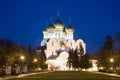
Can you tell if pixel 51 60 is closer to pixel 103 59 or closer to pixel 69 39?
pixel 69 39

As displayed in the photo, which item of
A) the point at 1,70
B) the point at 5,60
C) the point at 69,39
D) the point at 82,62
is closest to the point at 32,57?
the point at 82,62

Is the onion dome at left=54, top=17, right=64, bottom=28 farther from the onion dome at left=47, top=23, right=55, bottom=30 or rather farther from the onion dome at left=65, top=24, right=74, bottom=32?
the onion dome at left=65, top=24, right=74, bottom=32

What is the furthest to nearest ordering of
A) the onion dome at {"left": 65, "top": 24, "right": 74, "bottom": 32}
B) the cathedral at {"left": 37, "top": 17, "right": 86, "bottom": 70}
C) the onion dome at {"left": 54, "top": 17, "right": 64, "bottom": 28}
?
the onion dome at {"left": 65, "top": 24, "right": 74, "bottom": 32} → the onion dome at {"left": 54, "top": 17, "right": 64, "bottom": 28} → the cathedral at {"left": 37, "top": 17, "right": 86, "bottom": 70}

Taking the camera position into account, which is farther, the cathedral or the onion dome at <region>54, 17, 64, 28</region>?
the onion dome at <region>54, 17, 64, 28</region>

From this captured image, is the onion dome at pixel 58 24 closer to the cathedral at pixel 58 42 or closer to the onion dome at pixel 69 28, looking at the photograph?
the cathedral at pixel 58 42

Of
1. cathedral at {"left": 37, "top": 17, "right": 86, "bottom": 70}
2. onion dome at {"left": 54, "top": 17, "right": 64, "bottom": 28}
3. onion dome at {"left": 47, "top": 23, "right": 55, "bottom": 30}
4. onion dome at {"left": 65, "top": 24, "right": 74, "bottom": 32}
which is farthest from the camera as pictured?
onion dome at {"left": 65, "top": 24, "right": 74, "bottom": 32}

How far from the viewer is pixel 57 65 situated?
126 metres

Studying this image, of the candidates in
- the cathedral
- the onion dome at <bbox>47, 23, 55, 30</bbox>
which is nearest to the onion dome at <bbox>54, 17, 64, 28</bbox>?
the cathedral

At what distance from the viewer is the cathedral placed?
416 feet

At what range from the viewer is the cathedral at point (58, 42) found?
416ft

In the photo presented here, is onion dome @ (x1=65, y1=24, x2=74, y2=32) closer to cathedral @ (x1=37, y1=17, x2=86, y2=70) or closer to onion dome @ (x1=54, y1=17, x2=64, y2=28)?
cathedral @ (x1=37, y1=17, x2=86, y2=70)

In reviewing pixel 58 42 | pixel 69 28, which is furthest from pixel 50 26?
pixel 69 28

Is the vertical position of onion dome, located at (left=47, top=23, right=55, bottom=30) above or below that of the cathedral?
above

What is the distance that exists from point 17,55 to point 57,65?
216ft
